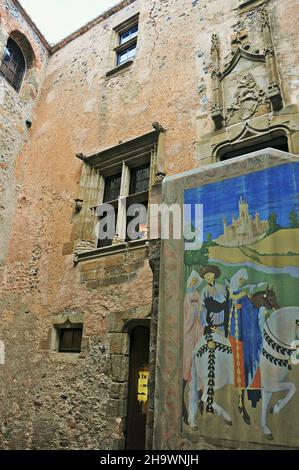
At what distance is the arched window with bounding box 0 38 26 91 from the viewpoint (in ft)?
23.6

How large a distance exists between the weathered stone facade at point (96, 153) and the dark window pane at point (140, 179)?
487 millimetres

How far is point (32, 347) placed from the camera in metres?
4.92

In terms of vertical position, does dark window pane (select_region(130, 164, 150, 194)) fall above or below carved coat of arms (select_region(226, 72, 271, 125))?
below

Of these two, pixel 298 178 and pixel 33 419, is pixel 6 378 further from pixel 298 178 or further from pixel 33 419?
pixel 298 178

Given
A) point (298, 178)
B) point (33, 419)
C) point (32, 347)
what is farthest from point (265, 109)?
point (33, 419)

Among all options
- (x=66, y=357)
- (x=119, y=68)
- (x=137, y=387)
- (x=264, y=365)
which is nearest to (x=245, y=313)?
(x=264, y=365)

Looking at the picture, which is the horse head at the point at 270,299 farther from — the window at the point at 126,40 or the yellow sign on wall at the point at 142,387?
the window at the point at 126,40

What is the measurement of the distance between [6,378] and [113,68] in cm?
589

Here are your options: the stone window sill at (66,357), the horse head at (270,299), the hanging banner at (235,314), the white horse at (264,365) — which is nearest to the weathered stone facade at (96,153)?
the stone window sill at (66,357)

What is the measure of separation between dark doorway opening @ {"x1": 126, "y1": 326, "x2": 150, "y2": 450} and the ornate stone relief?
3056 mm

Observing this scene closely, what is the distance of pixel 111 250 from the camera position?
473 centimetres

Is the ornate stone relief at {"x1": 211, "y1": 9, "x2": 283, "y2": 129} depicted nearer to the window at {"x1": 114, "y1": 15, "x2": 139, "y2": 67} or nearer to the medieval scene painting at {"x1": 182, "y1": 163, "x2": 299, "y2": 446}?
the medieval scene painting at {"x1": 182, "y1": 163, "x2": 299, "y2": 446}

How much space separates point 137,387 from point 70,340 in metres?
1.17

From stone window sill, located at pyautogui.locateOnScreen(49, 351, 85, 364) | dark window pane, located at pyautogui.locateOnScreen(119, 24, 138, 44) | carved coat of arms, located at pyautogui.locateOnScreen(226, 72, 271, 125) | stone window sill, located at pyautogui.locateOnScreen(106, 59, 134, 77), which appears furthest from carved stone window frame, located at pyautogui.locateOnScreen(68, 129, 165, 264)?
dark window pane, located at pyautogui.locateOnScreen(119, 24, 138, 44)
